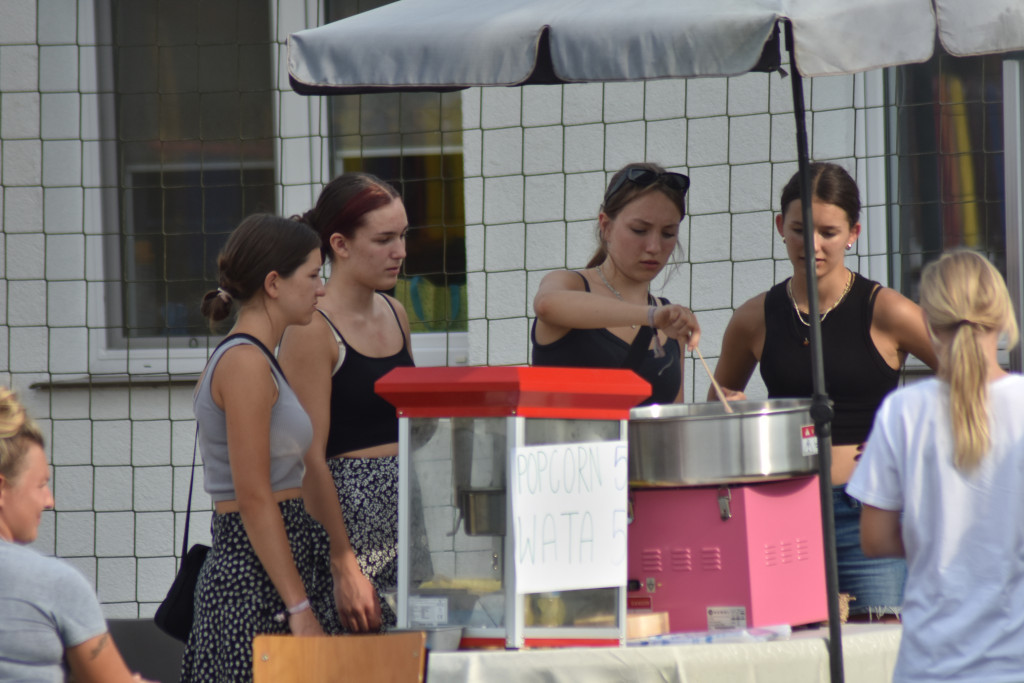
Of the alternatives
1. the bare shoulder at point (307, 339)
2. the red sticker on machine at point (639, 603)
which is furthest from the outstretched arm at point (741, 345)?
the bare shoulder at point (307, 339)

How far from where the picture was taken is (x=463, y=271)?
507 centimetres

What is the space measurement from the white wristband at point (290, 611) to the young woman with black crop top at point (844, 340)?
113 centimetres

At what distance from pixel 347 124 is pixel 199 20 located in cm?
81

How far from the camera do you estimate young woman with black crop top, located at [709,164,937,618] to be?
2520 mm

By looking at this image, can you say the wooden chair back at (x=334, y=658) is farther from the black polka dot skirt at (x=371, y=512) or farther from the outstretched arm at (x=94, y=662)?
the black polka dot skirt at (x=371, y=512)

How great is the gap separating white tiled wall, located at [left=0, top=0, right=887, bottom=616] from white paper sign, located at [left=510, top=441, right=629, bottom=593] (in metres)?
2.52

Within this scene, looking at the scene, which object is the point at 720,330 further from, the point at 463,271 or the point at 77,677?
the point at 77,677

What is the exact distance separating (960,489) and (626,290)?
1.07 m

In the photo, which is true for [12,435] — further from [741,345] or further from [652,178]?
[741,345]

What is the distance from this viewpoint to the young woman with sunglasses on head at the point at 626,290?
8.61 ft

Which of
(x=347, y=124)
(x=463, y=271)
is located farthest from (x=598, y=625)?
(x=347, y=124)

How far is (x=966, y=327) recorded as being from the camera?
1862 mm

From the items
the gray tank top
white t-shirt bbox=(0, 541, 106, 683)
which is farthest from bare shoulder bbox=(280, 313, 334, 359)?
white t-shirt bbox=(0, 541, 106, 683)

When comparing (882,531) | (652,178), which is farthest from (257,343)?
(882,531)
